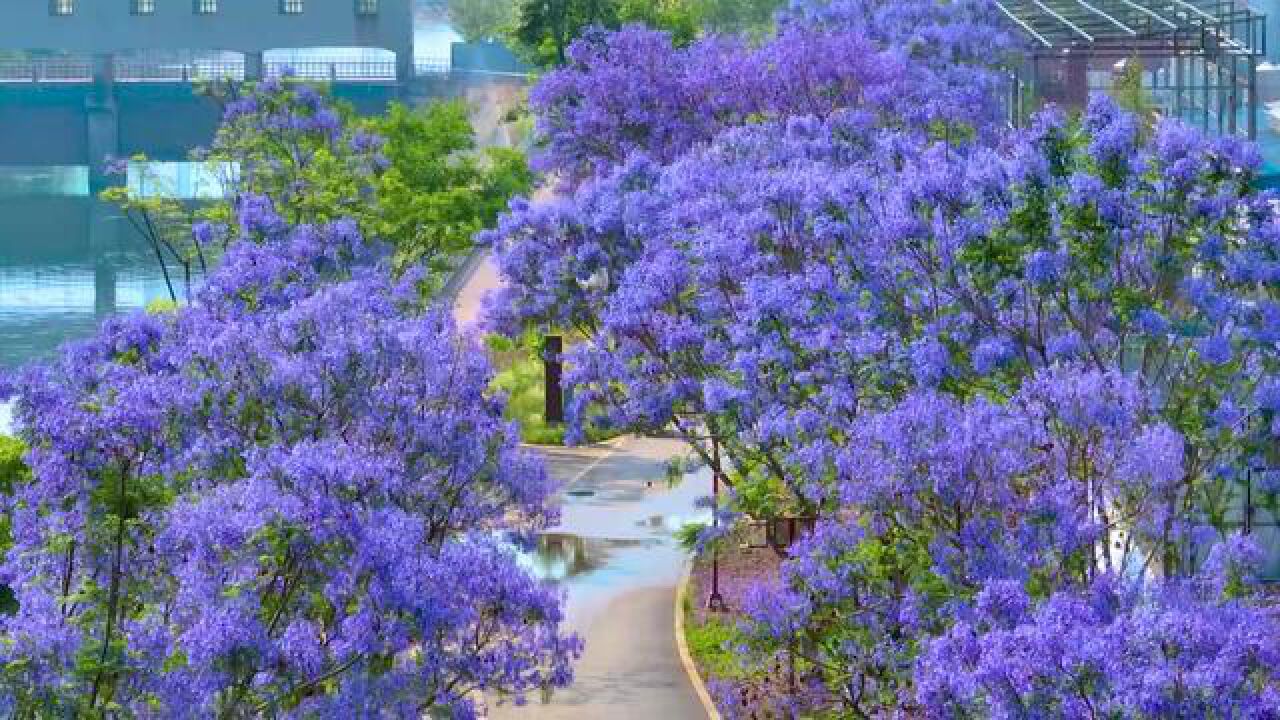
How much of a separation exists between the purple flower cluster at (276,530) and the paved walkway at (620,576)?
4.99 m

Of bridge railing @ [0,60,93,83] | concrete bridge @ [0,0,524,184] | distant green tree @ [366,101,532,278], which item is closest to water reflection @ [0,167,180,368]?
concrete bridge @ [0,0,524,184]

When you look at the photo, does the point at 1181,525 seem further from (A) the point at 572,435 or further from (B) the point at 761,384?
(A) the point at 572,435

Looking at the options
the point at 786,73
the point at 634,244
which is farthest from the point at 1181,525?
the point at 786,73

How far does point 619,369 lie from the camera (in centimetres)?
3788

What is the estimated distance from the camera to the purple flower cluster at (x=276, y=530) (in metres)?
21.7

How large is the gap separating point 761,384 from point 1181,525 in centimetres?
726

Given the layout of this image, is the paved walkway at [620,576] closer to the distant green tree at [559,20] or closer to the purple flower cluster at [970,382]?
the purple flower cluster at [970,382]

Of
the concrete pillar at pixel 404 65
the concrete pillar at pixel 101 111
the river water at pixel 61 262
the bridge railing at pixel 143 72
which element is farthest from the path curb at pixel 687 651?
the concrete pillar at pixel 101 111

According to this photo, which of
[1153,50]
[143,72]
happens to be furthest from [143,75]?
[1153,50]

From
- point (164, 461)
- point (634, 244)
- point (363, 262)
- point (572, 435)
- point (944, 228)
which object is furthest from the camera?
point (363, 262)

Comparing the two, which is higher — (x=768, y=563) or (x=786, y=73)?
(x=786, y=73)

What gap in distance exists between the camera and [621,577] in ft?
155

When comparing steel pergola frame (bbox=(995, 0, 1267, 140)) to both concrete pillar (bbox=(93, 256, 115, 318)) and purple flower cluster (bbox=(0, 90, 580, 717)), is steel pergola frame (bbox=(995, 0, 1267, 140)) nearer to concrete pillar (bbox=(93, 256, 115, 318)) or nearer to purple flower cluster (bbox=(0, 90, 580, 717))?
purple flower cluster (bbox=(0, 90, 580, 717))

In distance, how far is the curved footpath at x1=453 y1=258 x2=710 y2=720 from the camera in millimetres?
38938
